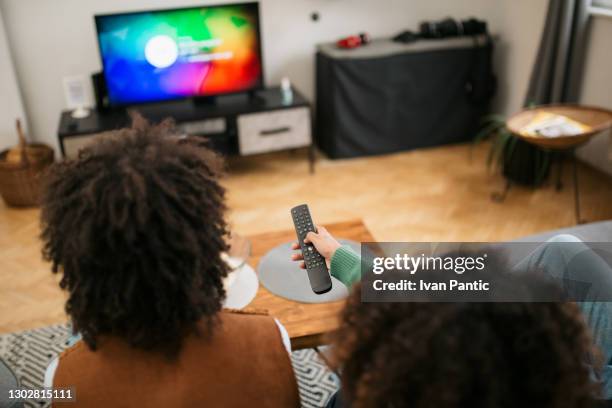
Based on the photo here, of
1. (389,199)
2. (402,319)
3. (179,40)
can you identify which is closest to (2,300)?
(179,40)

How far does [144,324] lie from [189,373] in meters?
0.11

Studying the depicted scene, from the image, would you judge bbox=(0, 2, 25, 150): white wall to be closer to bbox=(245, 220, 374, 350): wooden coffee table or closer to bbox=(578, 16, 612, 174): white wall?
bbox=(245, 220, 374, 350): wooden coffee table

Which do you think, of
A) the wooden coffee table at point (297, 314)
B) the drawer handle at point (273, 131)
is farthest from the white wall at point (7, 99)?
the wooden coffee table at point (297, 314)

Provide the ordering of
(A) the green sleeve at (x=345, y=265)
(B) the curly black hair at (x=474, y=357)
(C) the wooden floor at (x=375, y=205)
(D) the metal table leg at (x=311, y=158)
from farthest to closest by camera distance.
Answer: (D) the metal table leg at (x=311, y=158)
(C) the wooden floor at (x=375, y=205)
(A) the green sleeve at (x=345, y=265)
(B) the curly black hair at (x=474, y=357)

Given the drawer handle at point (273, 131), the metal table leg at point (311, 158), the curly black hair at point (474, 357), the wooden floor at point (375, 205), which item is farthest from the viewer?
the metal table leg at point (311, 158)

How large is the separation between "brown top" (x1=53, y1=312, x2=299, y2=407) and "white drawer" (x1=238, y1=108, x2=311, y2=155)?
237 cm

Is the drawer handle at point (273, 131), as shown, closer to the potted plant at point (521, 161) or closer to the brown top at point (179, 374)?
the potted plant at point (521, 161)

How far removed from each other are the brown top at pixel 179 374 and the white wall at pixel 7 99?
2.63 meters

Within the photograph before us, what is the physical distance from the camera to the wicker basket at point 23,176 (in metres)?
2.94

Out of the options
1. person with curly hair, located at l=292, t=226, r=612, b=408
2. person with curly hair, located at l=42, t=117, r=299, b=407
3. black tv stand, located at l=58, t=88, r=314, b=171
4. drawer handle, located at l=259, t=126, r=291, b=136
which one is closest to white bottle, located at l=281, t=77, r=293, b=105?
black tv stand, located at l=58, t=88, r=314, b=171

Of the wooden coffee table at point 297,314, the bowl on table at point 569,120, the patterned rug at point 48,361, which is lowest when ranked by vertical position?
the patterned rug at point 48,361

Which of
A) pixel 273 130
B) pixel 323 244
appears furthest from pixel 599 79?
pixel 323 244

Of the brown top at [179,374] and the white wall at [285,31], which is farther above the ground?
the white wall at [285,31]

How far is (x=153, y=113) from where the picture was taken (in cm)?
324
